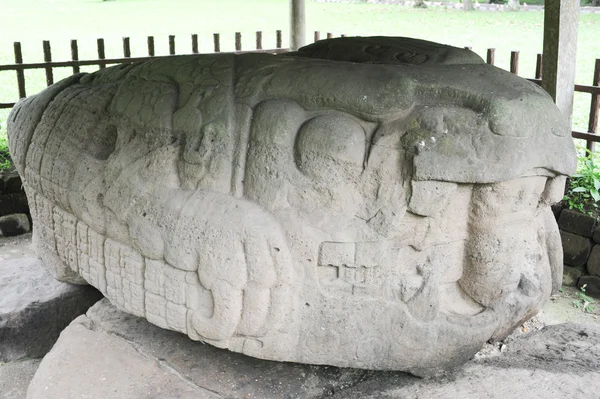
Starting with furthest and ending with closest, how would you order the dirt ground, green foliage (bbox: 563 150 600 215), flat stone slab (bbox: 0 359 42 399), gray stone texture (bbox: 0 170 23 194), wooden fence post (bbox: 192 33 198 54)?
wooden fence post (bbox: 192 33 198 54), gray stone texture (bbox: 0 170 23 194), green foliage (bbox: 563 150 600 215), the dirt ground, flat stone slab (bbox: 0 359 42 399)

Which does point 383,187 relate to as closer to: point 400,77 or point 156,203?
point 400,77

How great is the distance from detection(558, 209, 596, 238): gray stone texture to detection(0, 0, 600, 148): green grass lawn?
4369mm

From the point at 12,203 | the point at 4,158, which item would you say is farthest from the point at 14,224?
the point at 4,158

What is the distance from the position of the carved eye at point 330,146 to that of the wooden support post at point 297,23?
4945 millimetres

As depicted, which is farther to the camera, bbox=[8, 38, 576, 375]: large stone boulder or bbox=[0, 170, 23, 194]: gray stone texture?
bbox=[0, 170, 23, 194]: gray stone texture

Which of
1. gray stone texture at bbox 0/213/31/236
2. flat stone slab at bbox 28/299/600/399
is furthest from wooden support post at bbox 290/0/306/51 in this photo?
flat stone slab at bbox 28/299/600/399

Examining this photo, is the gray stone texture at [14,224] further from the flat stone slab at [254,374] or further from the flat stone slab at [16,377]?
the flat stone slab at [254,374]

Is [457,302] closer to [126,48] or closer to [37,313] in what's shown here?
[37,313]

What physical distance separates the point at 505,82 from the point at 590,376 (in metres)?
1.13

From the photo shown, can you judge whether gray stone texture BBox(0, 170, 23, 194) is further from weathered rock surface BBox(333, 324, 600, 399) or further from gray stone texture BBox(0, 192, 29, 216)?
weathered rock surface BBox(333, 324, 600, 399)

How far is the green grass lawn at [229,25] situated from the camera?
11.4m

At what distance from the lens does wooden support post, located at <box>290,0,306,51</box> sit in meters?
6.66

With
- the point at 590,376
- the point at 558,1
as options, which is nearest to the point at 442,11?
the point at 558,1

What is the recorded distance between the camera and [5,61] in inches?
405
